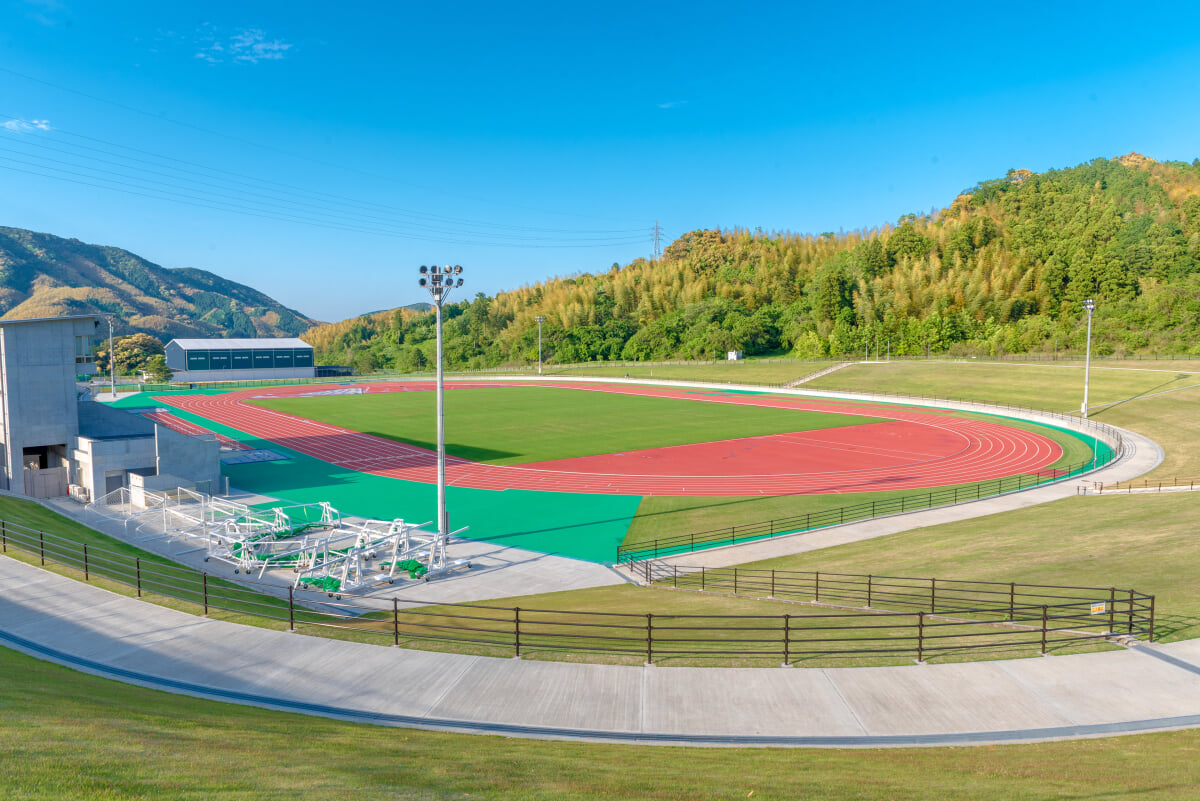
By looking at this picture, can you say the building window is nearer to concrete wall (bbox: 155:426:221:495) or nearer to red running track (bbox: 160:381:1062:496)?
concrete wall (bbox: 155:426:221:495)

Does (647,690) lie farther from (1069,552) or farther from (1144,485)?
(1144,485)

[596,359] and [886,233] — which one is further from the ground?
[886,233]

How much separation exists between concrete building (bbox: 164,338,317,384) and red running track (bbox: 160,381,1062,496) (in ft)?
Result: 225

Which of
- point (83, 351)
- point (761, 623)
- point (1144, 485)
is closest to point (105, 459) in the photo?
point (83, 351)

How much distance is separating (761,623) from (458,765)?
8019 mm

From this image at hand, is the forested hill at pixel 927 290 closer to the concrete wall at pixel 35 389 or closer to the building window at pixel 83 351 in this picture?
the building window at pixel 83 351

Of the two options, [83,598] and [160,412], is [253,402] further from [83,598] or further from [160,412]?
[83,598]

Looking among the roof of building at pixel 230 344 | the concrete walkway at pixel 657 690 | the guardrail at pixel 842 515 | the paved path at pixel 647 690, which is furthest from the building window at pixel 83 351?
the roof of building at pixel 230 344

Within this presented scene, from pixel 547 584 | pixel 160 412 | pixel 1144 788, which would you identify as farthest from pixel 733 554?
pixel 160 412

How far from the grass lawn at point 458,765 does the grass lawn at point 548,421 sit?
109ft

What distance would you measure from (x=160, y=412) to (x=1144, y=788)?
7754 cm

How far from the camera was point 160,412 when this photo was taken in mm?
69375

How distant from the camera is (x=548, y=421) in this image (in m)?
60.7

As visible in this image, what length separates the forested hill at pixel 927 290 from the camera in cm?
10519
